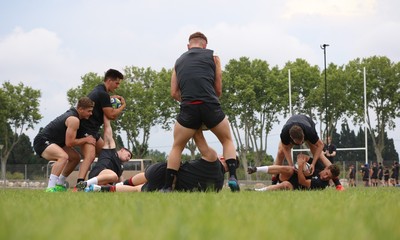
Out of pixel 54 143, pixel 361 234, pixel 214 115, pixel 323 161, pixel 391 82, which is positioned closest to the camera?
pixel 361 234

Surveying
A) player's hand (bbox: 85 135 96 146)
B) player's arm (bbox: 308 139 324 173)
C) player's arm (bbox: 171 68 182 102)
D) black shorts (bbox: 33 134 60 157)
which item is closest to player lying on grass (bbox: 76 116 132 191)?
player's hand (bbox: 85 135 96 146)

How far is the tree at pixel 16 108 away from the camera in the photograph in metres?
57.2

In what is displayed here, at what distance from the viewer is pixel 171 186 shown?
8.30m

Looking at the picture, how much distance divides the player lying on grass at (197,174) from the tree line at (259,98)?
45959mm

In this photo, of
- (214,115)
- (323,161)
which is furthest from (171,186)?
(323,161)

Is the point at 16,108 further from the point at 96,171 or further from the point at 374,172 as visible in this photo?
the point at 96,171

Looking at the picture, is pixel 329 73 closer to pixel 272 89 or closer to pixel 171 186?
pixel 272 89

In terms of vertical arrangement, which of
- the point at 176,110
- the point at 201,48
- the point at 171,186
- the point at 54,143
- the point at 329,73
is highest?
the point at 329,73

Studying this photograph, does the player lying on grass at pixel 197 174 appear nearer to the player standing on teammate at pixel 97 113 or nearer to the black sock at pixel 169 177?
the black sock at pixel 169 177

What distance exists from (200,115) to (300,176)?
3.15 meters

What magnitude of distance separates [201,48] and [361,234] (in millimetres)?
6329

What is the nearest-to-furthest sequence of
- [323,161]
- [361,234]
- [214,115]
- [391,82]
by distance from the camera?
[361,234], [214,115], [323,161], [391,82]

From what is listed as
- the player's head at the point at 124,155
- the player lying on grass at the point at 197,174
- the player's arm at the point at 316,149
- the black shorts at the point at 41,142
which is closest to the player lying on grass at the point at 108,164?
the player's head at the point at 124,155

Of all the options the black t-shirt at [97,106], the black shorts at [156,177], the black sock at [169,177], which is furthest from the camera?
the black t-shirt at [97,106]
